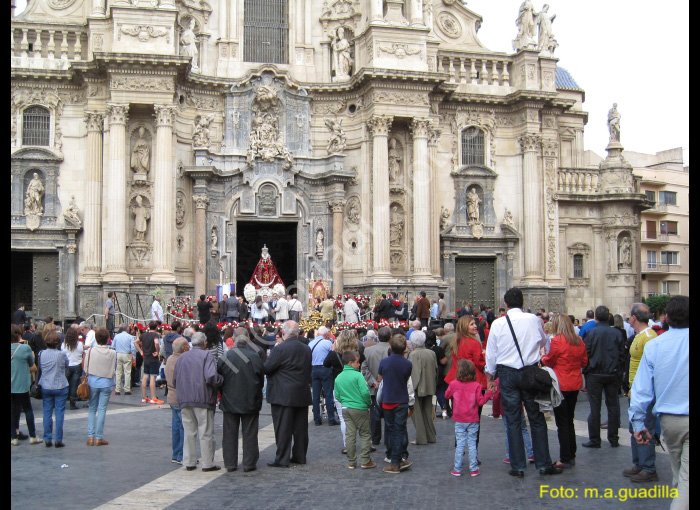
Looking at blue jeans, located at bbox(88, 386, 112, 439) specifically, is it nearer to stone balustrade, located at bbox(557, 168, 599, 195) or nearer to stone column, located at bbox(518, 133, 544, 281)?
stone column, located at bbox(518, 133, 544, 281)


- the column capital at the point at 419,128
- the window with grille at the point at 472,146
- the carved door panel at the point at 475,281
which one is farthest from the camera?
the window with grille at the point at 472,146

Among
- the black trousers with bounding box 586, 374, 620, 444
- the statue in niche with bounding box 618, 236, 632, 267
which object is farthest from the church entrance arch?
the black trousers with bounding box 586, 374, 620, 444

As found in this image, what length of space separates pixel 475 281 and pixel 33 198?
60.8 ft

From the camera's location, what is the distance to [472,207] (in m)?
34.3

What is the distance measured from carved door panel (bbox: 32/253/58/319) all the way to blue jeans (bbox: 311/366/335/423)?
58.3ft

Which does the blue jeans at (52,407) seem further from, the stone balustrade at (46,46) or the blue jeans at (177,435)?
the stone balustrade at (46,46)

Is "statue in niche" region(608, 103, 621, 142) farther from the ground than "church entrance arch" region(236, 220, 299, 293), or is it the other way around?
"statue in niche" region(608, 103, 621, 142)

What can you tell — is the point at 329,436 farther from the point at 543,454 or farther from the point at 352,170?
the point at 352,170

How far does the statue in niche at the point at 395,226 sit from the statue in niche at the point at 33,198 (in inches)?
547

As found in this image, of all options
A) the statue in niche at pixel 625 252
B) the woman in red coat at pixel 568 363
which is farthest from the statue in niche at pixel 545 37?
the woman in red coat at pixel 568 363

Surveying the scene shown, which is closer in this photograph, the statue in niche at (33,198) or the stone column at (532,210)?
the statue in niche at (33,198)

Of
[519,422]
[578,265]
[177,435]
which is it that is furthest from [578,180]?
[177,435]

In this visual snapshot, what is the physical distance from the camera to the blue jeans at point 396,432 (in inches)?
440

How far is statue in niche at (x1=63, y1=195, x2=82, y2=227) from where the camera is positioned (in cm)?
3001
